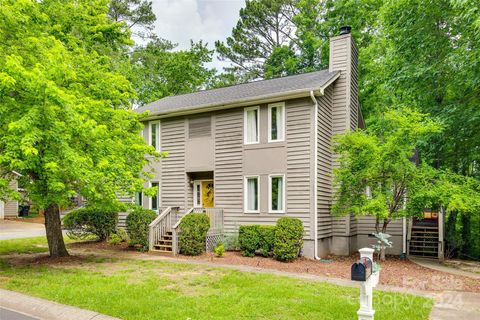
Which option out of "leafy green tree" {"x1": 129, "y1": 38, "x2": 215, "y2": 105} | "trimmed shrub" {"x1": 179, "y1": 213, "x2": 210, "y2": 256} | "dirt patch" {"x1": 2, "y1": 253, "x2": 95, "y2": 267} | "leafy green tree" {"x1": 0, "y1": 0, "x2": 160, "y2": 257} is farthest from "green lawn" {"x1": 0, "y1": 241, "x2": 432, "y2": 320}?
"leafy green tree" {"x1": 129, "y1": 38, "x2": 215, "y2": 105}

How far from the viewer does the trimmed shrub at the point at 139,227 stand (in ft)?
44.5

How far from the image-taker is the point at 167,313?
6023 millimetres

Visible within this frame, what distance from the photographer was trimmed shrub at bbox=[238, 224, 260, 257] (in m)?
12.2

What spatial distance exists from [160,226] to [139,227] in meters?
0.80

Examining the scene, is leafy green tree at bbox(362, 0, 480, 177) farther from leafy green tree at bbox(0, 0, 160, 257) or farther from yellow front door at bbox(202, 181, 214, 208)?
leafy green tree at bbox(0, 0, 160, 257)

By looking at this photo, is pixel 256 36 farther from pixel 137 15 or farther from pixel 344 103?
pixel 344 103

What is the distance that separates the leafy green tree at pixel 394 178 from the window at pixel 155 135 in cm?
820

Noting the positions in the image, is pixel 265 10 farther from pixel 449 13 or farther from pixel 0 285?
pixel 0 285

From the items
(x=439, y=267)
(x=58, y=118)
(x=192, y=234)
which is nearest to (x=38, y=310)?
(x=58, y=118)

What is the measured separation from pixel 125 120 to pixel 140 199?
600 cm

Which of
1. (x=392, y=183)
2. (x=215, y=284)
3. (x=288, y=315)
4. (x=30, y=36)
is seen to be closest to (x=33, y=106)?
(x=30, y=36)

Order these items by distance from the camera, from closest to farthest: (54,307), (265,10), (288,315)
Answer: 1. (288,315)
2. (54,307)
3. (265,10)

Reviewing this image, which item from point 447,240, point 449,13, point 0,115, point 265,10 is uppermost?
point 265,10

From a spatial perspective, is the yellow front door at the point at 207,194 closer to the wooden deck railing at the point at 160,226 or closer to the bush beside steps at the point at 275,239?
the wooden deck railing at the point at 160,226
